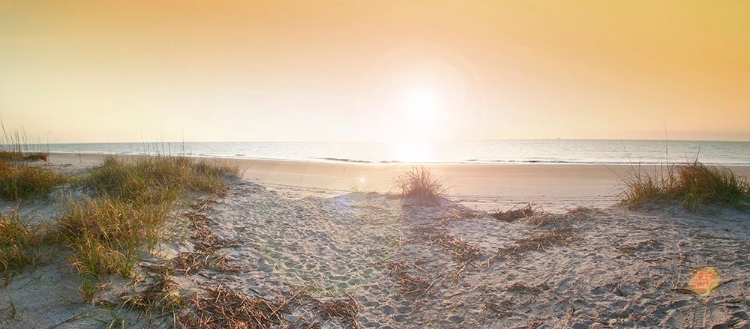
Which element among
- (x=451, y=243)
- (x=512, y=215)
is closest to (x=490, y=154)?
(x=512, y=215)

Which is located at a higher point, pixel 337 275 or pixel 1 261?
pixel 1 261

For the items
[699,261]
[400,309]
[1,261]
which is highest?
[1,261]

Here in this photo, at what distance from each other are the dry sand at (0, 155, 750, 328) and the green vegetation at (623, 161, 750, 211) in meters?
0.27

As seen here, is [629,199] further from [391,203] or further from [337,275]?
[337,275]

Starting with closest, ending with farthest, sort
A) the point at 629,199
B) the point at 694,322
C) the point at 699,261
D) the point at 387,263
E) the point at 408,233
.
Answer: the point at 694,322 → the point at 699,261 → the point at 387,263 → the point at 408,233 → the point at 629,199

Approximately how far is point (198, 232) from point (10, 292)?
82.3 inches

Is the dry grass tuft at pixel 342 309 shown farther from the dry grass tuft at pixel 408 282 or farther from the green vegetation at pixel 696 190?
the green vegetation at pixel 696 190

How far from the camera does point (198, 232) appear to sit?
5230mm

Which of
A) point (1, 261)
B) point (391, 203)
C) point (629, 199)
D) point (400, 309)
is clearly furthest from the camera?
point (391, 203)

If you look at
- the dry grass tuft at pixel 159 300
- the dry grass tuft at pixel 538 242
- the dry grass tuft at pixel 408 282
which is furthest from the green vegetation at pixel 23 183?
the dry grass tuft at pixel 538 242

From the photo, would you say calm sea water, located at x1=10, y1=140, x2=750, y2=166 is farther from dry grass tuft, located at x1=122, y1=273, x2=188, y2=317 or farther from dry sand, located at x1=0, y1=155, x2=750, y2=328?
dry grass tuft, located at x1=122, y1=273, x2=188, y2=317

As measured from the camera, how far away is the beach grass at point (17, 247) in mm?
3588

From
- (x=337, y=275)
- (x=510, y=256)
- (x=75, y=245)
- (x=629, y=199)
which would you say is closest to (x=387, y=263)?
(x=337, y=275)

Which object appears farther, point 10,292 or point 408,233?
point 408,233
